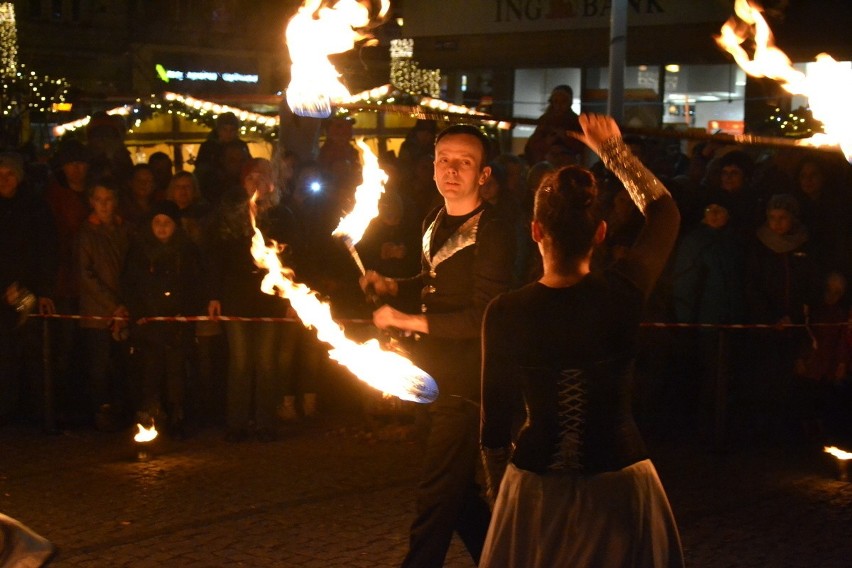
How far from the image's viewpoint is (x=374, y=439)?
29.9 feet

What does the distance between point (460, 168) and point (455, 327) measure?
67 cm

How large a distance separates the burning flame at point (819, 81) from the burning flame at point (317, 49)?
1.87m

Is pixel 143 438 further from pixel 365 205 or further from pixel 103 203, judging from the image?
pixel 365 205

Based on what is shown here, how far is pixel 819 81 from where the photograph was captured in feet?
15.9

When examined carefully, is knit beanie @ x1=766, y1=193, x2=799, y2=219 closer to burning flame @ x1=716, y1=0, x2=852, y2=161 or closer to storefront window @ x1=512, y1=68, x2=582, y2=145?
Answer: burning flame @ x1=716, y1=0, x2=852, y2=161

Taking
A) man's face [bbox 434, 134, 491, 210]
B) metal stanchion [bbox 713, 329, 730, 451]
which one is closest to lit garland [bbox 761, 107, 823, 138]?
metal stanchion [bbox 713, 329, 730, 451]

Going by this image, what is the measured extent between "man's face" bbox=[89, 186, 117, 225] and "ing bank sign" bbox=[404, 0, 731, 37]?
10.7m

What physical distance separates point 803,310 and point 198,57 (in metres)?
37.2

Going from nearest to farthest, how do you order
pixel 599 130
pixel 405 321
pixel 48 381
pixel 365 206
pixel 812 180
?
1. pixel 599 130
2. pixel 405 321
3. pixel 365 206
4. pixel 48 381
5. pixel 812 180

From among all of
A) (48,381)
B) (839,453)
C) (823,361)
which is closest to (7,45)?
(48,381)

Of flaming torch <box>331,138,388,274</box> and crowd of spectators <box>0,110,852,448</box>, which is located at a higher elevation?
flaming torch <box>331,138,388,274</box>

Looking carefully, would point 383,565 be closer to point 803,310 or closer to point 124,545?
point 124,545

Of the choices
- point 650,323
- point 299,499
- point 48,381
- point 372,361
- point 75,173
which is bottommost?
point 299,499

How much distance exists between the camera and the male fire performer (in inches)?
194
